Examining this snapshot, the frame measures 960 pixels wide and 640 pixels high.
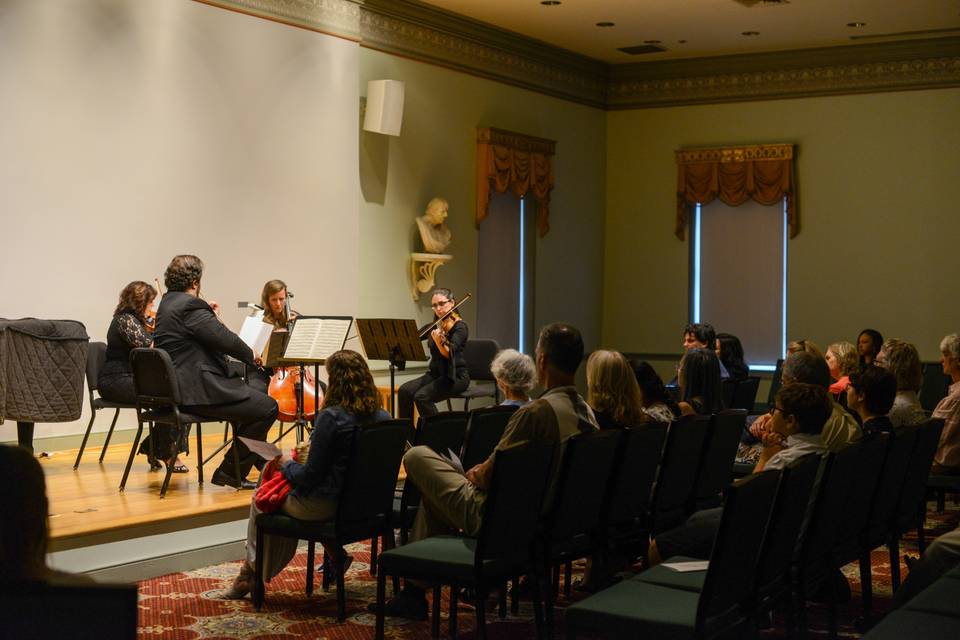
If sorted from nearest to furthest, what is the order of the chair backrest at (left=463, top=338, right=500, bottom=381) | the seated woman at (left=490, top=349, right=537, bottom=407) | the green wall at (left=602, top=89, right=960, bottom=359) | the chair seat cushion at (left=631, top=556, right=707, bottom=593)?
the chair seat cushion at (left=631, top=556, right=707, bottom=593) → the seated woman at (left=490, top=349, right=537, bottom=407) → the chair backrest at (left=463, top=338, right=500, bottom=381) → the green wall at (left=602, top=89, right=960, bottom=359)

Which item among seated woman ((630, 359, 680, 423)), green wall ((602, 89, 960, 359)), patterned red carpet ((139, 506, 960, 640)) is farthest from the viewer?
green wall ((602, 89, 960, 359))

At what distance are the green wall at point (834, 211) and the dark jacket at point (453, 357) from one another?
451 cm

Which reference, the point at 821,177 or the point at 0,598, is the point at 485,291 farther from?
the point at 0,598

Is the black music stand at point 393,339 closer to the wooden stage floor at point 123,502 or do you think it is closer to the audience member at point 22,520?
the wooden stage floor at point 123,502

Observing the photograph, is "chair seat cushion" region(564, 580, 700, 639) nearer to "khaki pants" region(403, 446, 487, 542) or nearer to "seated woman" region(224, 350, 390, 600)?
"khaki pants" region(403, 446, 487, 542)

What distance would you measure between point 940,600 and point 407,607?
1988 millimetres

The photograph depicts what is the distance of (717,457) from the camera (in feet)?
16.0

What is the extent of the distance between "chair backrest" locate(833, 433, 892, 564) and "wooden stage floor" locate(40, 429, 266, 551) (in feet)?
9.47

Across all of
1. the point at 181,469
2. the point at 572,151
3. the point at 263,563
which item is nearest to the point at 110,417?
the point at 181,469

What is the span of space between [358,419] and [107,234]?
3403 mm

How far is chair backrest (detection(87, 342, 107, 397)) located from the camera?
6.65m

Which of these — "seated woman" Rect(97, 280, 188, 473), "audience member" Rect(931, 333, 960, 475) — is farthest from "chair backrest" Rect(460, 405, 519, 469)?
"audience member" Rect(931, 333, 960, 475)

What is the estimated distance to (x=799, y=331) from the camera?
37.8 feet

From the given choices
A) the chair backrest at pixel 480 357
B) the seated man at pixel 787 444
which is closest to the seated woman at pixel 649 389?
the seated man at pixel 787 444
